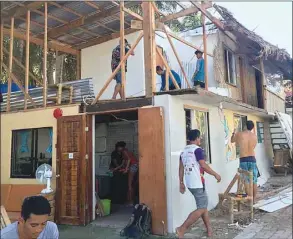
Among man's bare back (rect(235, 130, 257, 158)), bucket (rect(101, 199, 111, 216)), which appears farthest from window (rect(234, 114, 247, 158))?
bucket (rect(101, 199, 111, 216))

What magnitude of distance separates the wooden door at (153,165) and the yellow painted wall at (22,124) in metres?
1.87

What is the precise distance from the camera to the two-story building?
20.2 ft

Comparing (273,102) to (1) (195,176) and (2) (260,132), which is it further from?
(1) (195,176)

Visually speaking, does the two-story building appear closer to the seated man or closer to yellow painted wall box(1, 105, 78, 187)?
yellow painted wall box(1, 105, 78, 187)

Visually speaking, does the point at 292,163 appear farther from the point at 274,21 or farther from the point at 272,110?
the point at 274,21

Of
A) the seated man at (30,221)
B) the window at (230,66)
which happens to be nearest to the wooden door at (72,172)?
the seated man at (30,221)

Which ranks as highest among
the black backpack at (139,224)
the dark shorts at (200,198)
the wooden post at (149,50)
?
the wooden post at (149,50)

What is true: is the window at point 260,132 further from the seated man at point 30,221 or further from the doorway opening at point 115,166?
the seated man at point 30,221

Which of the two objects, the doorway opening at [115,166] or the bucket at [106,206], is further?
the doorway opening at [115,166]

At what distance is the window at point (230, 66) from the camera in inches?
444

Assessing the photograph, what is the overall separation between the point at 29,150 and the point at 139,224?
3842 mm

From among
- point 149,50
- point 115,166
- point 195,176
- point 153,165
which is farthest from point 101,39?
point 195,176

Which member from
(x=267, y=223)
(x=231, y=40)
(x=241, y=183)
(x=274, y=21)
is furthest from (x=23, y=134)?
(x=231, y=40)

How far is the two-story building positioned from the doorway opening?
0.03 m
